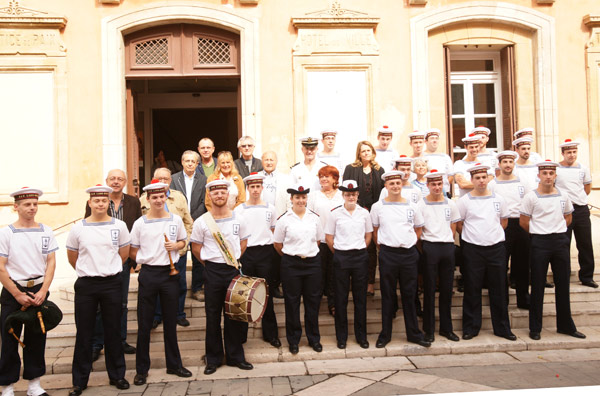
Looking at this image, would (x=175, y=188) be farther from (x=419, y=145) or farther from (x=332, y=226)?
(x=419, y=145)

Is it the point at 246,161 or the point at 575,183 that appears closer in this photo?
the point at 575,183

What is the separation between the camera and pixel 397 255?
6.47 meters

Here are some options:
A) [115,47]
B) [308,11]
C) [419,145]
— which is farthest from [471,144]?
[115,47]

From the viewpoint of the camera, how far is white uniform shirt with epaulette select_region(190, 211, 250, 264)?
596 cm

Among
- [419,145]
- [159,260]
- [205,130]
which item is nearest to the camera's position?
[159,260]

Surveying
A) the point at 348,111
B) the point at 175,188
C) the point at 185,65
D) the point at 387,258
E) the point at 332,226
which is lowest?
the point at 387,258

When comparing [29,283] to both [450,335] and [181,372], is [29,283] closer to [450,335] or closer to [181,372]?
[181,372]

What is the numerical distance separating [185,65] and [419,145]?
16.0ft

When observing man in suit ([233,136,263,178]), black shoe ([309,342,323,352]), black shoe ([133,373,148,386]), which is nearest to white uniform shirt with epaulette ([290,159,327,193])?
man in suit ([233,136,263,178])

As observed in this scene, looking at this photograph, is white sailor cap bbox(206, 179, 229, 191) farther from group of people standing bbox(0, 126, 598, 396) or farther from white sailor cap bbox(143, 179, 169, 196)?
white sailor cap bbox(143, 179, 169, 196)

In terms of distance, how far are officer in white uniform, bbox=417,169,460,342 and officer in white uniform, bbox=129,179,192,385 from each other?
2.97m

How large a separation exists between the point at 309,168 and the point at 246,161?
99cm

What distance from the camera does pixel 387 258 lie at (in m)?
6.50

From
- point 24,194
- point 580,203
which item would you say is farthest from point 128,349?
point 580,203
